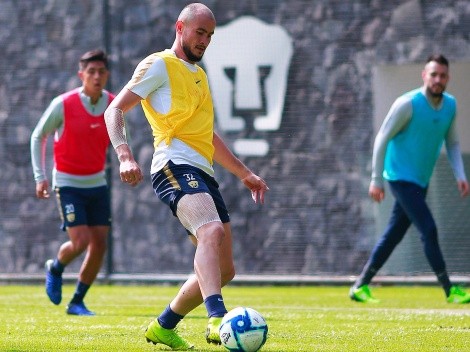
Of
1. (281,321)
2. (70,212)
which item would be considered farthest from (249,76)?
(281,321)

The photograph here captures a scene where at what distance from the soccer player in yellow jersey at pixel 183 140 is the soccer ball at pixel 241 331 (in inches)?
16.3

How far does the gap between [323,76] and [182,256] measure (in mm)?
2744

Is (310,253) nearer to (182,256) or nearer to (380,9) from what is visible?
(182,256)

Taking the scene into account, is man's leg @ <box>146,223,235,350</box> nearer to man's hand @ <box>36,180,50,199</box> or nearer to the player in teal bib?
man's hand @ <box>36,180,50,199</box>

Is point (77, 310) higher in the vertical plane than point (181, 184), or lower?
lower

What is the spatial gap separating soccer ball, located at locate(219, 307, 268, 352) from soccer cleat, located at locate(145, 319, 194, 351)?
0.77 meters

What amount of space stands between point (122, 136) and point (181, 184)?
16.3 inches

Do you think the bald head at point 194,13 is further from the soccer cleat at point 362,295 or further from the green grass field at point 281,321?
the soccer cleat at point 362,295

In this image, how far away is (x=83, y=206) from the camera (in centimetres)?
1105

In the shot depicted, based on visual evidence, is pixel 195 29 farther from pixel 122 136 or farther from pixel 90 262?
pixel 90 262

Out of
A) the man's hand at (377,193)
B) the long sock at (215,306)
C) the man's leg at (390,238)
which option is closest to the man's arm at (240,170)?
the long sock at (215,306)

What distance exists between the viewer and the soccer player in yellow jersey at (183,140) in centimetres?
698

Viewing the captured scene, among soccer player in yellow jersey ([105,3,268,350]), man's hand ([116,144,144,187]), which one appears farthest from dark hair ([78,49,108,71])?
man's hand ([116,144,144,187])

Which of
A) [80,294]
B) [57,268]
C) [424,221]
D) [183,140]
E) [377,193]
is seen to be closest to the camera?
[183,140]
